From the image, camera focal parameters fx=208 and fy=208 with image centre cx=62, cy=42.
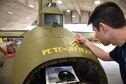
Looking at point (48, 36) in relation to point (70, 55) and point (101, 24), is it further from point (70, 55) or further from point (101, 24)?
point (101, 24)

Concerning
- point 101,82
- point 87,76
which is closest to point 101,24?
point 101,82

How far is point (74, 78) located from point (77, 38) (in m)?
0.40

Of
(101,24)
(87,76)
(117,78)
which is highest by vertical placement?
(101,24)

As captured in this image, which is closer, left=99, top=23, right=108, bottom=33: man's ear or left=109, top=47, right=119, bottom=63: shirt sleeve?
left=99, top=23, right=108, bottom=33: man's ear

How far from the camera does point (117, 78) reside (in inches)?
201

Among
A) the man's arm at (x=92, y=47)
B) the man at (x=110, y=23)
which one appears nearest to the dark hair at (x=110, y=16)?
the man at (x=110, y=23)

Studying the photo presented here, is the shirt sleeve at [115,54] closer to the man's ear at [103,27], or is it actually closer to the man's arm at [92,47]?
the man's arm at [92,47]

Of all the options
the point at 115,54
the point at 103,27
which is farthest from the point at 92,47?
the point at 103,27

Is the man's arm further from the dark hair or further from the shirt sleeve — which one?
the dark hair

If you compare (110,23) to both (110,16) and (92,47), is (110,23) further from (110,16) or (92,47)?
(92,47)

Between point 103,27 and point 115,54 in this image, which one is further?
point 115,54

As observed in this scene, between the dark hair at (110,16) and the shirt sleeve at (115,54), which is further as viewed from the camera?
the shirt sleeve at (115,54)

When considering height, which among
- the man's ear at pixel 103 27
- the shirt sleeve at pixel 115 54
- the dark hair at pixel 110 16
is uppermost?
the dark hair at pixel 110 16

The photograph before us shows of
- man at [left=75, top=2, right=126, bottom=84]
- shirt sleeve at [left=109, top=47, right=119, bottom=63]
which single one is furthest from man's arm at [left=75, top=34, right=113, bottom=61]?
man at [left=75, top=2, right=126, bottom=84]
